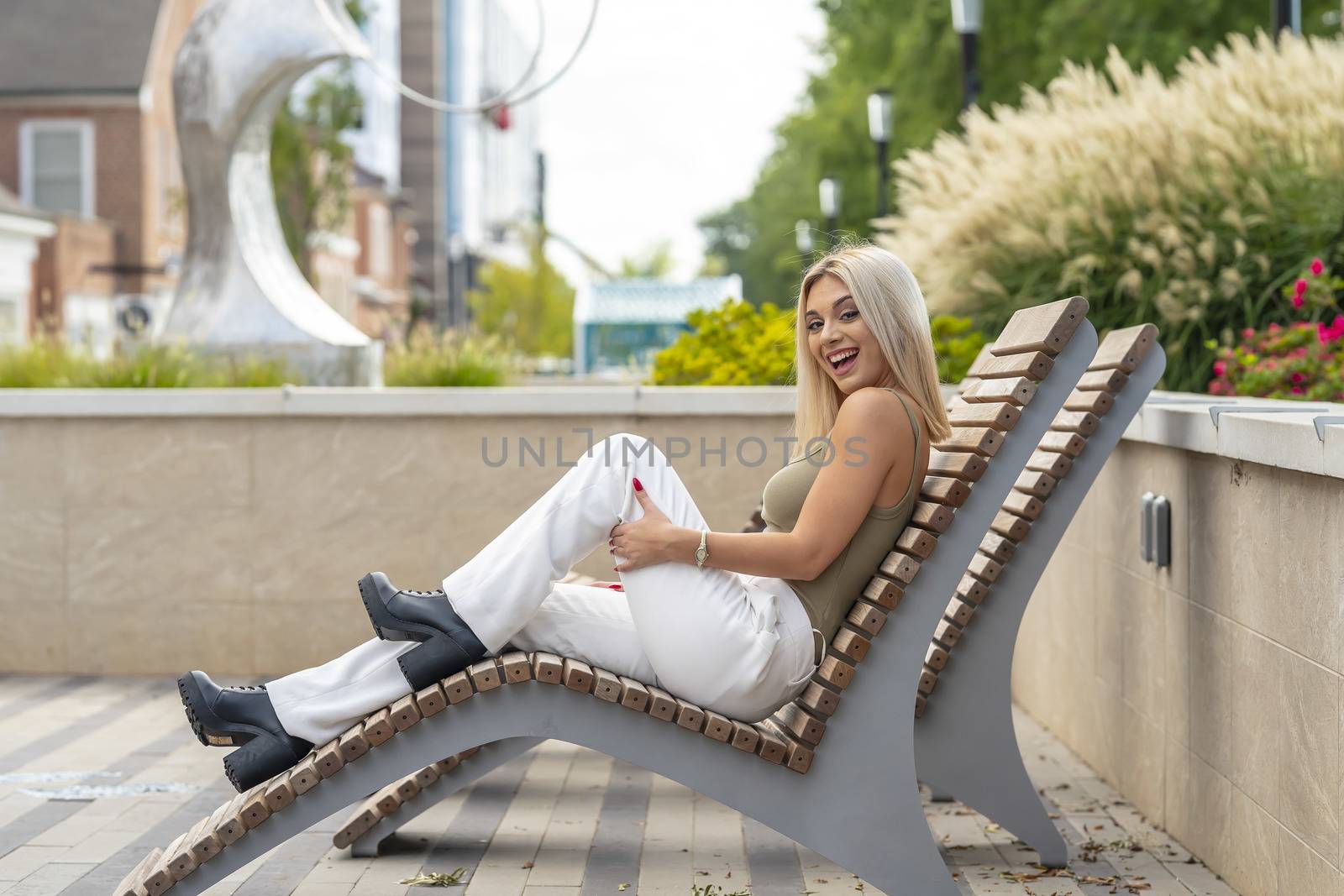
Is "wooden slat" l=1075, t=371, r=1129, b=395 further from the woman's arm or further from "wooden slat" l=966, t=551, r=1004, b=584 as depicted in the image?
the woman's arm

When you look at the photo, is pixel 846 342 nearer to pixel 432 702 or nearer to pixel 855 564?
pixel 855 564

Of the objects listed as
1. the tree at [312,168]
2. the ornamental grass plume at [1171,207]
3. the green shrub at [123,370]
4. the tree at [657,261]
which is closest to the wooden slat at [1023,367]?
the ornamental grass plume at [1171,207]

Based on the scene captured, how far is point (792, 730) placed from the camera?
11.9ft

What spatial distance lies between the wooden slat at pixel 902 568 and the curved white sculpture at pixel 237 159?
5269 millimetres

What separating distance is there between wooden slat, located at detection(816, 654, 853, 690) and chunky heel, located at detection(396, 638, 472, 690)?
857mm

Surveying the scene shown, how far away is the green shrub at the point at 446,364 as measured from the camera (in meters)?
8.13

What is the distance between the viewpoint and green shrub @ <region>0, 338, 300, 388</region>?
7551 mm

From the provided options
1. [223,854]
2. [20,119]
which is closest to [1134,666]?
[223,854]

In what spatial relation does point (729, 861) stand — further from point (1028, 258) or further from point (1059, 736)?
point (1028, 258)

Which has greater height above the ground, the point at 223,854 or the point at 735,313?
the point at 735,313

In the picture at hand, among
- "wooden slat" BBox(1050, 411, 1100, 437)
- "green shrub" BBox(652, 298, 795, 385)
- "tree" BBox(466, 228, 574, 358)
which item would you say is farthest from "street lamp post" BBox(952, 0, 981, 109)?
"tree" BBox(466, 228, 574, 358)

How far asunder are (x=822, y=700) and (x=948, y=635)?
725 millimetres

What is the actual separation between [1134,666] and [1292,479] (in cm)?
147

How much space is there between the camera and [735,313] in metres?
8.22
